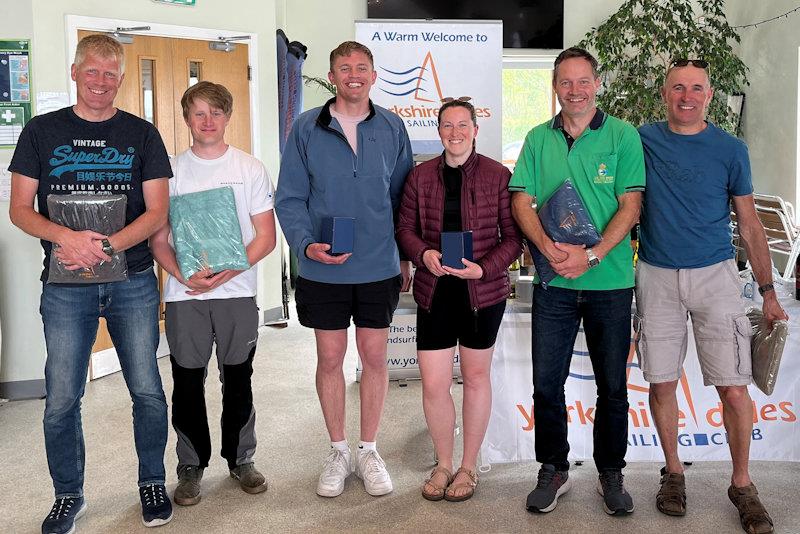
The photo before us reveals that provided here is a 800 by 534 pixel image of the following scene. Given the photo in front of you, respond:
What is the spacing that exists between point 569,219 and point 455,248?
1.20ft

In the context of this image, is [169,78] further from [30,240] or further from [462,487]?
[462,487]

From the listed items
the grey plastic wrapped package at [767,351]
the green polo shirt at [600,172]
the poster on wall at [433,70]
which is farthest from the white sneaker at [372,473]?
the poster on wall at [433,70]

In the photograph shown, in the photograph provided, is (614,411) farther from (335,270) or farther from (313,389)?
(313,389)

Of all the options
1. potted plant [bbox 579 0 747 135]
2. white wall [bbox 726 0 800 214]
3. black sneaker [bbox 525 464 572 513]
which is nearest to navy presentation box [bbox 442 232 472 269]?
black sneaker [bbox 525 464 572 513]

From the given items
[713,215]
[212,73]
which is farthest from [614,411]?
[212,73]

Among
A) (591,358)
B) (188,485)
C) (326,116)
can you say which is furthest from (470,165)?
(188,485)

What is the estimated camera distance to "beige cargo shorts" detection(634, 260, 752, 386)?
8.86 feet

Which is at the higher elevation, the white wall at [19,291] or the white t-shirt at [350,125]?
the white t-shirt at [350,125]

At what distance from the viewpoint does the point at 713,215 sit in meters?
2.67

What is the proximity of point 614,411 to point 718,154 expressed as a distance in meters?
0.89

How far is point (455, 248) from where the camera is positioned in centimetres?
272

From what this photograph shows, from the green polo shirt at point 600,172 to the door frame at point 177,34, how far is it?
2.58 m

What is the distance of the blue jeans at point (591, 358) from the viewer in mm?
2760

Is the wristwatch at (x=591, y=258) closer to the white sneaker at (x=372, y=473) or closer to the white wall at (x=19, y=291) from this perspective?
the white sneaker at (x=372, y=473)
